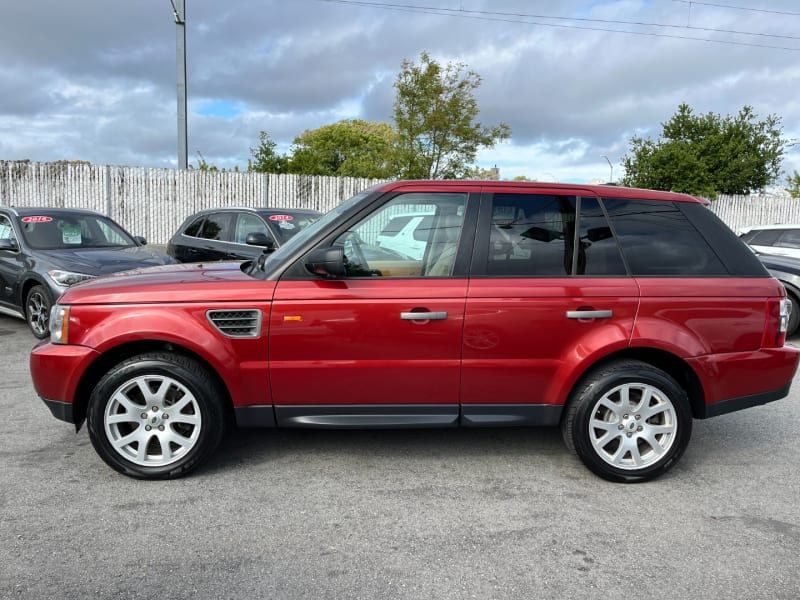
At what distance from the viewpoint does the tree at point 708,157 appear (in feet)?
88.6

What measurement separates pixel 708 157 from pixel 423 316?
29019 mm

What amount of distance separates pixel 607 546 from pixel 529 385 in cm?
98

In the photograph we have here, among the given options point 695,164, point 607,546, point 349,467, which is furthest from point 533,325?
point 695,164

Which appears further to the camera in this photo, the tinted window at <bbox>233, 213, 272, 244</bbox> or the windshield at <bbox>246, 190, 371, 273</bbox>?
the tinted window at <bbox>233, 213, 272, 244</bbox>

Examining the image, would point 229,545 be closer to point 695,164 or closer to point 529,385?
point 529,385

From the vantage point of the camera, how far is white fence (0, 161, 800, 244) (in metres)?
17.4

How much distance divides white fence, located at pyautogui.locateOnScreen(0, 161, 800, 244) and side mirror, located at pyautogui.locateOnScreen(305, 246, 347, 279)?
52.5ft

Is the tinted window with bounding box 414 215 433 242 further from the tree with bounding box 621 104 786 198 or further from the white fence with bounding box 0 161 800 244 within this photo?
the tree with bounding box 621 104 786 198

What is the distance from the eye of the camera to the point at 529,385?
3.64 meters

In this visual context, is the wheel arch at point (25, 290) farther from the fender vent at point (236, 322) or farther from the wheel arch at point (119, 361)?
the fender vent at point (236, 322)

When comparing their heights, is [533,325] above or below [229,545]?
above

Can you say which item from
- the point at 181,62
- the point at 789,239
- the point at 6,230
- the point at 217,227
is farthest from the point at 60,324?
the point at 181,62

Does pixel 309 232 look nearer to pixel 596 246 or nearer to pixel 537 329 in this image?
pixel 537 329

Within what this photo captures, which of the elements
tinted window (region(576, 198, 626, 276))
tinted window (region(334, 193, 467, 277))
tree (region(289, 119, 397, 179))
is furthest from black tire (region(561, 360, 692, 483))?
tree (region(289, 119, 397, 179))
